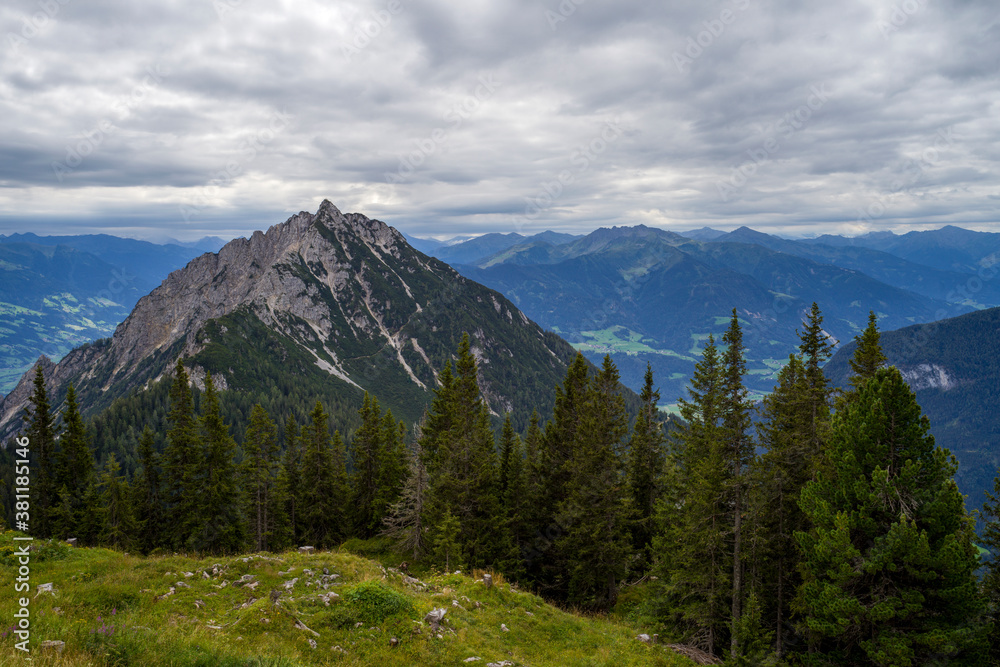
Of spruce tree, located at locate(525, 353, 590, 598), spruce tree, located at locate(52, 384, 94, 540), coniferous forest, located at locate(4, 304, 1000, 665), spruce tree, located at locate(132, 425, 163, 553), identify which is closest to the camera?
coniferous forest, located at locate(4, 304, 1000, 665)

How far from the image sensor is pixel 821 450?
25.8 meters

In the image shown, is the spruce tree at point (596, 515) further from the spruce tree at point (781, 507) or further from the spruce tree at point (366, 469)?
the spruce tree at point (366, 469)

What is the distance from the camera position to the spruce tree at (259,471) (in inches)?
1794

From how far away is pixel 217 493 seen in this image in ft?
144

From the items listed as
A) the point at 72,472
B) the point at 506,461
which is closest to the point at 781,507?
the point at 506,461

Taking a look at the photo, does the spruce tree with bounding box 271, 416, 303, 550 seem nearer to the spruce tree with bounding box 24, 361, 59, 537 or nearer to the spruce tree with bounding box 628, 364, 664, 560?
the spruce tree with bounding box 24, 361, 59, 537

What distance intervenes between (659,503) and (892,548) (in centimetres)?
1679

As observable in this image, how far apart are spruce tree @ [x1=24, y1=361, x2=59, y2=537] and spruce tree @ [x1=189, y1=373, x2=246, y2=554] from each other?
1154 cm

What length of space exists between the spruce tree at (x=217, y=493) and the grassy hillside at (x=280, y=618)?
22715mm

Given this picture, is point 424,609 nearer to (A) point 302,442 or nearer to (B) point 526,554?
(B) point 526,554

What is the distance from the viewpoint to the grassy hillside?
418 inches

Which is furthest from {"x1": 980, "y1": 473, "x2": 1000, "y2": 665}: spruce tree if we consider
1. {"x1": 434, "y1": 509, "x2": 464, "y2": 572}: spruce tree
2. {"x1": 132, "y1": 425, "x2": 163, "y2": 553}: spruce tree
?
{"x1": 132, "y1": 425, "x2": 163, "y2": 553}: spruce tree

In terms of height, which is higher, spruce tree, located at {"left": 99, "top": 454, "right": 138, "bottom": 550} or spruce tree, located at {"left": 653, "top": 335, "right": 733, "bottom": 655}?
spruce tree, located at {"left": 653, "top": 335, "right": 733, "bottom": 655}

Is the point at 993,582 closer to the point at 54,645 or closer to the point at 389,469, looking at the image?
the point at 54,645
